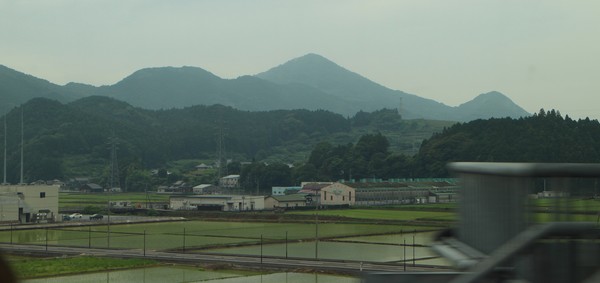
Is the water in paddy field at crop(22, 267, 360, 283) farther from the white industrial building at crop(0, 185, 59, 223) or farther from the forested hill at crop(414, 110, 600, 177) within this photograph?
the white industrial building at crop(0, 185, 59, 223)

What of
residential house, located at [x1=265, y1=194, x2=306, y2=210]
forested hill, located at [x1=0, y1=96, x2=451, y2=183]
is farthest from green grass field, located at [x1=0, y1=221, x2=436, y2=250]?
forested hill, located at [x1=0, y1=96, x2=451, y2=183]

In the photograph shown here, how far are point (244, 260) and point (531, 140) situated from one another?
13674 millimetres

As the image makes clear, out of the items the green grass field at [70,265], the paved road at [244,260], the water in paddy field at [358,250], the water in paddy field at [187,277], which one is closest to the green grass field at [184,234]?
the water in paddy field at [358,250]

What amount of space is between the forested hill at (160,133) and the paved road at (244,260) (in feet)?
184

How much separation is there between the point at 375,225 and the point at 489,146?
25.5ft

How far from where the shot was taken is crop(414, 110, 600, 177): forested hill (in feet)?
94.4

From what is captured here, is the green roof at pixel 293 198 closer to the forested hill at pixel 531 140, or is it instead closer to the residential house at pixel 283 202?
the residential house at pixel 283 202

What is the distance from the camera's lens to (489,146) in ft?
122

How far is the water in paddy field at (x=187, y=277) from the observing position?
18.7 meters

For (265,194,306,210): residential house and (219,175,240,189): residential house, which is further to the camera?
(219,175,240,189): residential house

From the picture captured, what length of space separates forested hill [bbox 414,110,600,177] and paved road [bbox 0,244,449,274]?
8104 mm

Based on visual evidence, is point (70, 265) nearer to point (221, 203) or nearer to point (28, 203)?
point (28, 203)

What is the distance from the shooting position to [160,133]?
109 metres

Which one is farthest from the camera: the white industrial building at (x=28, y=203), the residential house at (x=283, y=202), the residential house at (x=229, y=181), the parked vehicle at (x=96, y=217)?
the residential house at (x=229, y=181)
